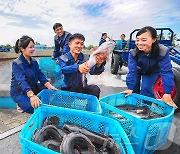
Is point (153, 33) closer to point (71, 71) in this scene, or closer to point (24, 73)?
point (71, 71)

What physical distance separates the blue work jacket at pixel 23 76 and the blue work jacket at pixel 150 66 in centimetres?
129

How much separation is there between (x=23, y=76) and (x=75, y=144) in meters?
1.59

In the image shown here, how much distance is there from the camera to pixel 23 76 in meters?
2.64

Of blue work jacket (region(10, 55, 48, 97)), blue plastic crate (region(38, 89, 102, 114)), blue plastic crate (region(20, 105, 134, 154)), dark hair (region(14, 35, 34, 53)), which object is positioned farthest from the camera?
dark hair (region(14, 35, 34, 53))

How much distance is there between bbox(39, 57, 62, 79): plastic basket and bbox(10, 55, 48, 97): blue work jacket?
208cm

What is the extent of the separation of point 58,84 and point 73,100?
7.96 ft

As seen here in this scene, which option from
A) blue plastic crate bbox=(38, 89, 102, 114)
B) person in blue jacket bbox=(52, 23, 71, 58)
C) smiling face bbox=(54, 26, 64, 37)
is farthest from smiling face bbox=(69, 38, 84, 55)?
smiling face bbox=(54, 26, 64, 37)

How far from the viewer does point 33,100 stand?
204 centimetres

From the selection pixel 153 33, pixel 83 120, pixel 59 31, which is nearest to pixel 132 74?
pixel 153 33

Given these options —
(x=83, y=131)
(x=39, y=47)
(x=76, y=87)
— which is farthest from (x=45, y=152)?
(x=39, y=47)

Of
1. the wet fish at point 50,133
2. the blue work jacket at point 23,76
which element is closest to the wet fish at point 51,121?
the wet fish at point 50,133

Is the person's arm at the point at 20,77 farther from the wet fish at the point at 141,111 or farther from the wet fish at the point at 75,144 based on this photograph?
the wet fish at the point at 75,144

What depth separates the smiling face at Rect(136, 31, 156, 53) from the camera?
7.84 feet

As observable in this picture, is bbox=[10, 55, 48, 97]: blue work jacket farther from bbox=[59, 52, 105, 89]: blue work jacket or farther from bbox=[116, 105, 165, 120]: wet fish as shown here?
bbox=[116, 105, 165, 120]: wet fish
